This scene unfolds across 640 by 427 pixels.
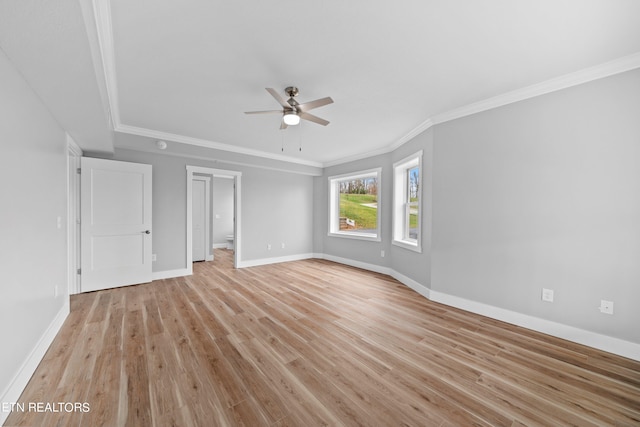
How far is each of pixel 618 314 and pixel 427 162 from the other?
2399mm

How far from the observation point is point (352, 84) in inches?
97.0

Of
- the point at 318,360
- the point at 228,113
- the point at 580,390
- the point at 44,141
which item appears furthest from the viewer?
the point at 228,113

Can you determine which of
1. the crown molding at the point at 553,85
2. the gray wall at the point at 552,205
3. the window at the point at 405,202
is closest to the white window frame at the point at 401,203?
the window at the point at 405,202

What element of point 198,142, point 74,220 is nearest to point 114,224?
point 74,220

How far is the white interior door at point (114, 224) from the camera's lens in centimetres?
351

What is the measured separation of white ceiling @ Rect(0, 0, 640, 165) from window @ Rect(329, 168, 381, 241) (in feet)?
7.92

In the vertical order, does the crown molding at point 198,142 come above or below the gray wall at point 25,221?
above

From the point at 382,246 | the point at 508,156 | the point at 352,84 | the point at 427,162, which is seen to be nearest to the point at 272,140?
the point at 352,84

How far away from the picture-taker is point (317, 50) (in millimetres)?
1951

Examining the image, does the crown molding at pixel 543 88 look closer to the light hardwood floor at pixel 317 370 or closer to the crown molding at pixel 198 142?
the light hardwood floor at pixel 317 370

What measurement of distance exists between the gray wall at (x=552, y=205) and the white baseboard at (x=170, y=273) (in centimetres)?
443

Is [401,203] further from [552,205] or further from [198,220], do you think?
[198,220]

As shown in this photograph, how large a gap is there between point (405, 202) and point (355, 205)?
1511mm

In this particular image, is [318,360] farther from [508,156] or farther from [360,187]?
[360,187]
